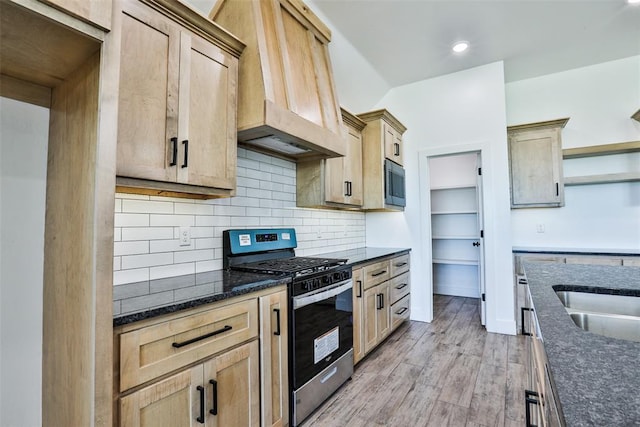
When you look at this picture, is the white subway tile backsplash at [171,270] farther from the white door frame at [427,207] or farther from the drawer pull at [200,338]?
the white door frame at [427,207]

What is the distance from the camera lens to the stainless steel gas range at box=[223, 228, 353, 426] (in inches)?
72.4

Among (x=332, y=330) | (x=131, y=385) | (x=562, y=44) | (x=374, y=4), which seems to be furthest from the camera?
(x=562, y=44)

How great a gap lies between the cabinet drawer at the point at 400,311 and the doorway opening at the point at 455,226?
1.53 m

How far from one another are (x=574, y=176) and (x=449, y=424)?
11.1ft

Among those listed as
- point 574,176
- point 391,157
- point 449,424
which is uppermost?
point 391,157

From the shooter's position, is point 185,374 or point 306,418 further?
point 306,418

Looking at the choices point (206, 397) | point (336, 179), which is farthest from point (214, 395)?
point (336, 179)

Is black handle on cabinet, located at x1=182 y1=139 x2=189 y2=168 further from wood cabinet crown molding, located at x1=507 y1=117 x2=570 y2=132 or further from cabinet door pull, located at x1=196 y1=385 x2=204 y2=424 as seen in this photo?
wood cabinet crown molding, located at x1=507 y1=117 x2=570 y2=132

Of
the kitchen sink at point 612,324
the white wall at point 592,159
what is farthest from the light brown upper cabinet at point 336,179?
the white wall at point 592,159

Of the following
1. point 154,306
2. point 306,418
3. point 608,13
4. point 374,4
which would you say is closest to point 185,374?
point 154,306

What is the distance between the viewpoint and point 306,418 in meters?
1.96

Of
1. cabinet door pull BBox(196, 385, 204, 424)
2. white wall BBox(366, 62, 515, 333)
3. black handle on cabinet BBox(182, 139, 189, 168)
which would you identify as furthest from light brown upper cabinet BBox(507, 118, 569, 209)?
cabinet door pull BBox(196, 385, 204, 424)

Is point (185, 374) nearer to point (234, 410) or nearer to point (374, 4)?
point (234, 410)

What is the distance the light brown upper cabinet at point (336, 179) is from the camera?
9.27 ft
